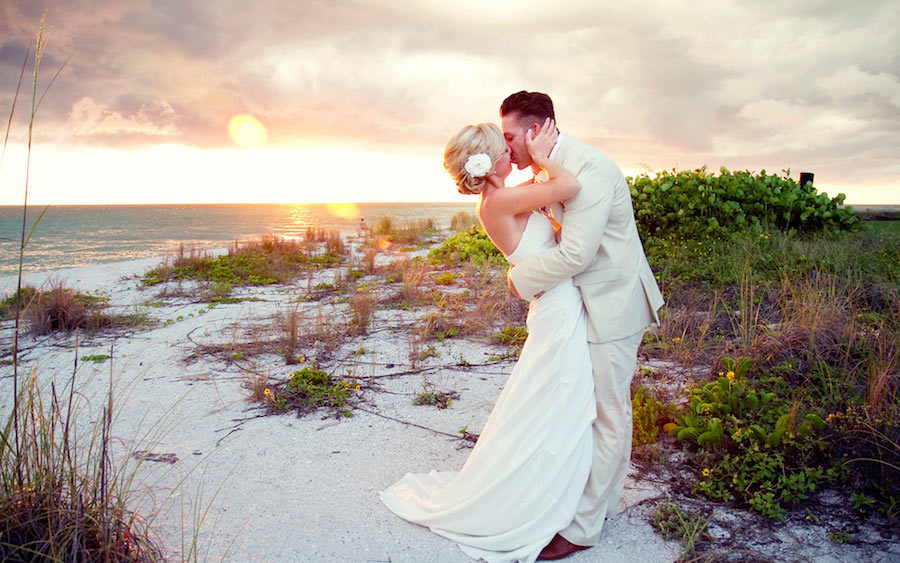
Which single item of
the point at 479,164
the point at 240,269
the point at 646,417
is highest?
the point at 479,164

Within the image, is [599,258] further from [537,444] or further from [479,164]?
[537,444]

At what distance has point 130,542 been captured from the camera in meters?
2.51

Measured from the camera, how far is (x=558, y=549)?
290cm

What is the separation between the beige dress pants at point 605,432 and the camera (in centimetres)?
291

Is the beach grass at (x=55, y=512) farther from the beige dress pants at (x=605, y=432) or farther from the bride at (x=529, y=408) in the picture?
A: the beige dress pants at (x=605, y=432)

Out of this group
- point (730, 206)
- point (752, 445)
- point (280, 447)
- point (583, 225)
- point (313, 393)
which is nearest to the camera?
point (583, 225)

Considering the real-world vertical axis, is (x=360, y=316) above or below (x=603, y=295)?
below

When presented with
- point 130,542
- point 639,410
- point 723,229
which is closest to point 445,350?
point 639,410

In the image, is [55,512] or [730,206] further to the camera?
[730,206]

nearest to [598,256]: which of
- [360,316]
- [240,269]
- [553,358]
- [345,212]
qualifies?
[553,358]

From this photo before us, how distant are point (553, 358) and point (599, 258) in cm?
60

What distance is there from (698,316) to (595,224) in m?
4.46

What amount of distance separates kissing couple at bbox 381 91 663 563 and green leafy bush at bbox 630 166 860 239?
762cm

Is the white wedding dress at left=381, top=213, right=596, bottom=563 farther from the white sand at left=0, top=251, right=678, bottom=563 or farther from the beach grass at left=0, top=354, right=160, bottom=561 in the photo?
the beach grass at left=0, top=354, right=160, bottom=561
